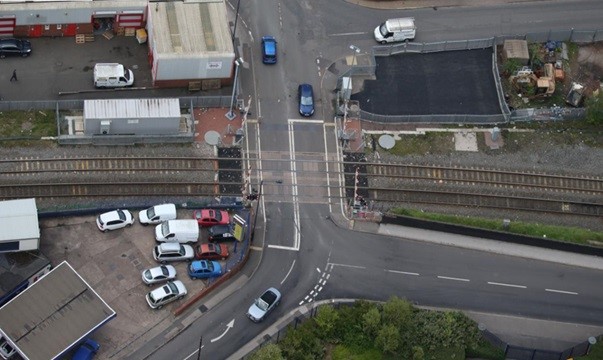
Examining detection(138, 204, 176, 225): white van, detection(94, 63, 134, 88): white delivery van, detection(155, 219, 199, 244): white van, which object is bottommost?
detection(155, 219, 199, 244): white van

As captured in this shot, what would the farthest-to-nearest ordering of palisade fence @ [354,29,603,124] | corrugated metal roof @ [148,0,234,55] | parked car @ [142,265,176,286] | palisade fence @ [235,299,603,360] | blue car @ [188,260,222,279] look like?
palisade fence @ [354,29,603,124], corrugated metal roof @ [148,0,234,55], blue car @ [188,260,222,279], parked car @ [142,265,176,286], palisade fence @ [235,299,603,360]

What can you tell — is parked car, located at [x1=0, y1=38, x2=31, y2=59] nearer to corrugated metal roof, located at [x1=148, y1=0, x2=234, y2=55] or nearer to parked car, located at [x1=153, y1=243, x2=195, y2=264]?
corrugated metal roof, located at [x1=148, y1=0, x2=234, y2=55]

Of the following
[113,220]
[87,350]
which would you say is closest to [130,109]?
[113,220]

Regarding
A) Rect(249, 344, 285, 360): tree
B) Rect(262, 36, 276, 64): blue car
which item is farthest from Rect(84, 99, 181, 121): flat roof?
Rect(249, 344, 285, 360): tree

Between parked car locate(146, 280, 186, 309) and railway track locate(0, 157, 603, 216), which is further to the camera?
railway track locate(0, 157, 603, 216)

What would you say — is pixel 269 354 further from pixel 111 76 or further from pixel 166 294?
pixel 111 76

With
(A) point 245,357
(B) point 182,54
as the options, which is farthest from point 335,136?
(A) point 245,357

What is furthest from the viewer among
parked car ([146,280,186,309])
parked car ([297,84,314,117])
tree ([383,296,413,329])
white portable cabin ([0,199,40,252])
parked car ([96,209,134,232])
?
parked car ([297,84,314,117])
